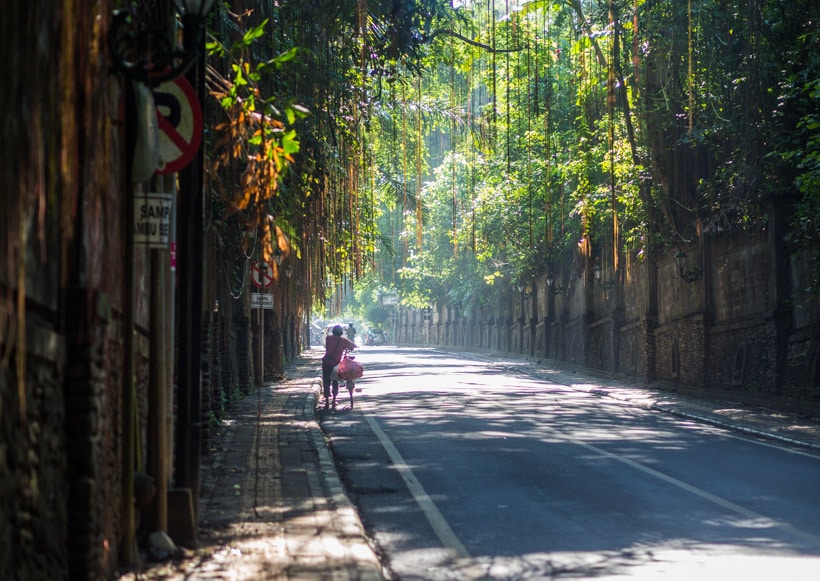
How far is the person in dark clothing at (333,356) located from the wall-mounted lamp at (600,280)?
54.4 ft

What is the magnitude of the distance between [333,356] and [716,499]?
1116cm

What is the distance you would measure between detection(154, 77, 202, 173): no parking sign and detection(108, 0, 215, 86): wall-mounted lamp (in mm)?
335

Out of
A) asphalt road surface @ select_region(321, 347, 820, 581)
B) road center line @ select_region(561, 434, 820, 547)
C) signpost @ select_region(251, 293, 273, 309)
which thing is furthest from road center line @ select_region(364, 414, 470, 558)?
signpost @ select_region(251, 293, 273, 309)

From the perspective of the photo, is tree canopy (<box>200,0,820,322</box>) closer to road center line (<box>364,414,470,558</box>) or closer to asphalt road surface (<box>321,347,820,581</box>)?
road center line (<box>364,414,470,558</box>)

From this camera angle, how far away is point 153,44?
6434 mm

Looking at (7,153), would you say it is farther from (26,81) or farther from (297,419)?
(297,419)

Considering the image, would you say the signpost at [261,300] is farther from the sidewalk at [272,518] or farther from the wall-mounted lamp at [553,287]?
the wall-mounted lamp at [553,287]

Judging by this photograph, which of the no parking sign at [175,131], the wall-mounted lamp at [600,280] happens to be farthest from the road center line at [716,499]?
the wall-mounted lamp at [600,280]

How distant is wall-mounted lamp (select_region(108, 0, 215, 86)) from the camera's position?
5.50m

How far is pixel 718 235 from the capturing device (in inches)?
982

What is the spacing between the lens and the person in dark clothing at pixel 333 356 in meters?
19.8

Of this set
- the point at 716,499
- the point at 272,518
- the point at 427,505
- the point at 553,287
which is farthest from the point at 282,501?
the point at 553,287

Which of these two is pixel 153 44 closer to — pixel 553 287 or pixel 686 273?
pixel 686 273

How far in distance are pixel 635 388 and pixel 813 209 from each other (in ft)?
34.6
